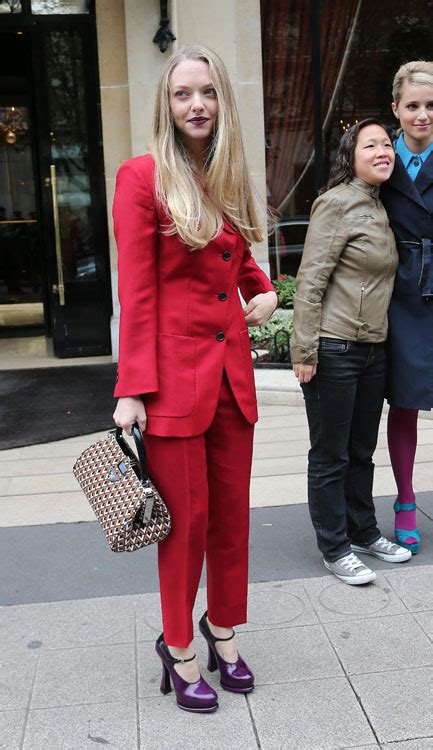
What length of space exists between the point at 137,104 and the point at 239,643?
6.18 metres

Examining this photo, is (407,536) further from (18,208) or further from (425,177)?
(18,208)

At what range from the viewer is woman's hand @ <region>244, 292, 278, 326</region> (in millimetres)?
2883

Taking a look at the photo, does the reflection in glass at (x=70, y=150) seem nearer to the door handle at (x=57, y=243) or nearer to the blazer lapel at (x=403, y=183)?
the door handle at (x=57, y=243)

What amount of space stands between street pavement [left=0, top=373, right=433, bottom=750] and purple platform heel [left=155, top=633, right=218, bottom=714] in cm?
4

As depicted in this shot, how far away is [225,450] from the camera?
2.76 metres

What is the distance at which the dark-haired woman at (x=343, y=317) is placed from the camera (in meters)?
3.54

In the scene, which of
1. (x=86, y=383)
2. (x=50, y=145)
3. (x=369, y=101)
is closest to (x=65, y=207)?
(x=50, y=145)

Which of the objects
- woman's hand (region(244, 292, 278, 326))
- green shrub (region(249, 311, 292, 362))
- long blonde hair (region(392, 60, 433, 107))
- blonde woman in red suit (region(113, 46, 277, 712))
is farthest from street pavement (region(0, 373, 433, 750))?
green shrub (region(249, 311, 292, 362))

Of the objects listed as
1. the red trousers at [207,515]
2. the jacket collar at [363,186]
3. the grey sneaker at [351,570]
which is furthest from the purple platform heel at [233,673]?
the jacket collar at [363,186]

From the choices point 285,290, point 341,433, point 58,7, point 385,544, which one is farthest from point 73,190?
point 385,544

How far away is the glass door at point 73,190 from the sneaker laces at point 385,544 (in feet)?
18.6

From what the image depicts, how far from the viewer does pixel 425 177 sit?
368 centimetres

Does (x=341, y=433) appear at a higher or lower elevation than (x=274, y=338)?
higher

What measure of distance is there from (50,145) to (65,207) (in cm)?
66
